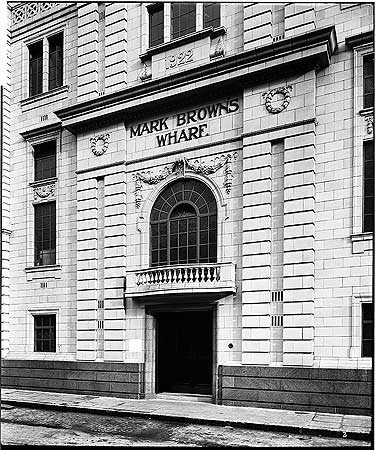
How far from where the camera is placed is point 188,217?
1670cm

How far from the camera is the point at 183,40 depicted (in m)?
16.6

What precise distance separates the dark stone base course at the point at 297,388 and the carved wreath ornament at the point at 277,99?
24.6 ft

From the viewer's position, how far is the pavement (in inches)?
474

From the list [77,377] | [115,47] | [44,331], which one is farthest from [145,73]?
[77,377]

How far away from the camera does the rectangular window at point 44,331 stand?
60.6ft

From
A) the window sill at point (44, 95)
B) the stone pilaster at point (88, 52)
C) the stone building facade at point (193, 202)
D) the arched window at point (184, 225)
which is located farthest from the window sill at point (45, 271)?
the window sill at point (44, 95)

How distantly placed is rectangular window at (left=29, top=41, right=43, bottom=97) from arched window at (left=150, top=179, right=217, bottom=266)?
6.85 meters

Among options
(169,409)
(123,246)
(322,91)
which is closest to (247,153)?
(322,91)

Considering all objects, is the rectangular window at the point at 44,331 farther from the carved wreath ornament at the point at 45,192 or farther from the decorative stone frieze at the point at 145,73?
the decorative stone frieze at the point at 145,73

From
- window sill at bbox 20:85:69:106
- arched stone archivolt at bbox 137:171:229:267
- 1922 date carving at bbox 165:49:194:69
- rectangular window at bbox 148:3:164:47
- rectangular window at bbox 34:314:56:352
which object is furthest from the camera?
window sill at bbox 20:85:69:106

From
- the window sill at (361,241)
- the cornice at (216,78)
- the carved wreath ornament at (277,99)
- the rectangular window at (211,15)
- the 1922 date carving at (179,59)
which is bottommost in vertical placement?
the window sill at (361,241)

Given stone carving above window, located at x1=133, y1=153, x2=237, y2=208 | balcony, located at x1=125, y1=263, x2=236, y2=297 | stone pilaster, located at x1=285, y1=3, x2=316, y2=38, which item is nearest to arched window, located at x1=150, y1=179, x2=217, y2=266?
stone carving above window, located at x1=133, y1=153, x2=237, y2=208

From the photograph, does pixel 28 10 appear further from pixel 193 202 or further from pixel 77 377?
pixel 77 377

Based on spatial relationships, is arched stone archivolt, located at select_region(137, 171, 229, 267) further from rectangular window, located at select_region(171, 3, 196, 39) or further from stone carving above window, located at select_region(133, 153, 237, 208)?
rectangular window, located at select_region(171, 3, 196, 39)
